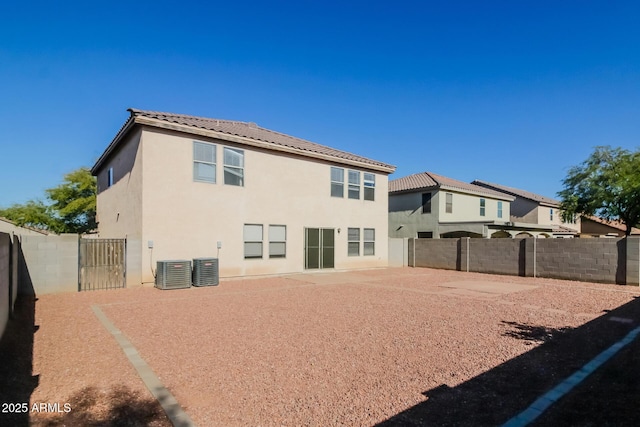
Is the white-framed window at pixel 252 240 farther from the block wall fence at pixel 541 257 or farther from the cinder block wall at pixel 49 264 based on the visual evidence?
the block wall fence at pixel 541 257

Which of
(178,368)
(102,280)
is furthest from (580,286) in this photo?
(102,280)

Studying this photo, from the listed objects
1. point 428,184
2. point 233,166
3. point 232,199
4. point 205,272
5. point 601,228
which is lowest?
point 205,272

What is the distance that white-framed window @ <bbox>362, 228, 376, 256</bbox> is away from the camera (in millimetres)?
19594

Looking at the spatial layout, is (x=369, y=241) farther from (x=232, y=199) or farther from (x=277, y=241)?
(x=232, y=199)

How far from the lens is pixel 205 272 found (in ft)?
42.2

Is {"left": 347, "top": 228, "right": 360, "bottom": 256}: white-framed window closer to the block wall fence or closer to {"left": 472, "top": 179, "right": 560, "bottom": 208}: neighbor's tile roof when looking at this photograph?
the block wall fence

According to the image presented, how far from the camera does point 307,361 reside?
16.6 feet

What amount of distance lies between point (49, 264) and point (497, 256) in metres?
19.1

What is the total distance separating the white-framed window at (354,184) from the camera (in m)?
19.0

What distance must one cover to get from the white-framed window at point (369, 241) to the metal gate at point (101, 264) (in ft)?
39.4

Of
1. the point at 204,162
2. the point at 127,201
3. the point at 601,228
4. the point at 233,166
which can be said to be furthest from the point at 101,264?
the point at 601,228

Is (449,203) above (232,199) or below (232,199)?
above

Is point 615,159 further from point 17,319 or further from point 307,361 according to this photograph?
point 17,319

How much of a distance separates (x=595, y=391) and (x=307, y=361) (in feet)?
11.5
